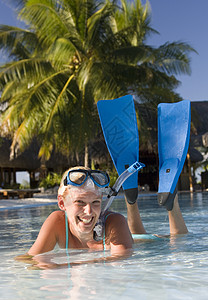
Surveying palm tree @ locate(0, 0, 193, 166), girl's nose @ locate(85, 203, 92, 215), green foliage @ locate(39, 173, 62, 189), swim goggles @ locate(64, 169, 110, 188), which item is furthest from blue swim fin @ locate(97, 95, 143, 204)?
green foliage @ locate(39, 173, 62, 189)

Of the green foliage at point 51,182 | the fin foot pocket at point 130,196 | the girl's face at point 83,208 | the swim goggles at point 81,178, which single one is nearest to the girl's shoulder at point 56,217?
the girl's face at point 83,208

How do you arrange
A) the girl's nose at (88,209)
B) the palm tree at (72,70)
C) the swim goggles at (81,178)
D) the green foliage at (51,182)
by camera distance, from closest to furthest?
the girl's nose at (88,209) < the swim goggles at (81,178) < the palm tree at (72,70) < the green foliage at (51,182)

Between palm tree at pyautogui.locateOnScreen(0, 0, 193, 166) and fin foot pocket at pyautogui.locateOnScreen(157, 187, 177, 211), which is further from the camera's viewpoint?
Result: palm tree at pyautogui.locateOnScreen(0, 0, 193, 166)

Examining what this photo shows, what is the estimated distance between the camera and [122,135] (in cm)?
418

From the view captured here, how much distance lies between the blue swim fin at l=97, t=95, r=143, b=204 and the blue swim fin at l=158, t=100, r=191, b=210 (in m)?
0.26

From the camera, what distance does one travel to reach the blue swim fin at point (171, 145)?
11.6 feet

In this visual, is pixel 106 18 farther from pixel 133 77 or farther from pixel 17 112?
pixel 17 112

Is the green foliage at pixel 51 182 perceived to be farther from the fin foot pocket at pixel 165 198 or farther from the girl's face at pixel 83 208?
the girl's face at pixel 83 208

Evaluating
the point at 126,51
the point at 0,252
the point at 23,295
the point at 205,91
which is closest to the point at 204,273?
the point at 23,295

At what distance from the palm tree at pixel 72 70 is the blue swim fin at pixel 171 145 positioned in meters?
10.1

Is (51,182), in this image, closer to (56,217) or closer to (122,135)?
(122,135)

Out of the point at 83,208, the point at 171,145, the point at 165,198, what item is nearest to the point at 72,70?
the point at 171,145

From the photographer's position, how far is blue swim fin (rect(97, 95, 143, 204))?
3.77m

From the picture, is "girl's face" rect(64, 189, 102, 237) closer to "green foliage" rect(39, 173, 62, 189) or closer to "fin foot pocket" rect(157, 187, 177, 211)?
"fin foot pocket" rect(157, 187, 177, 211)
